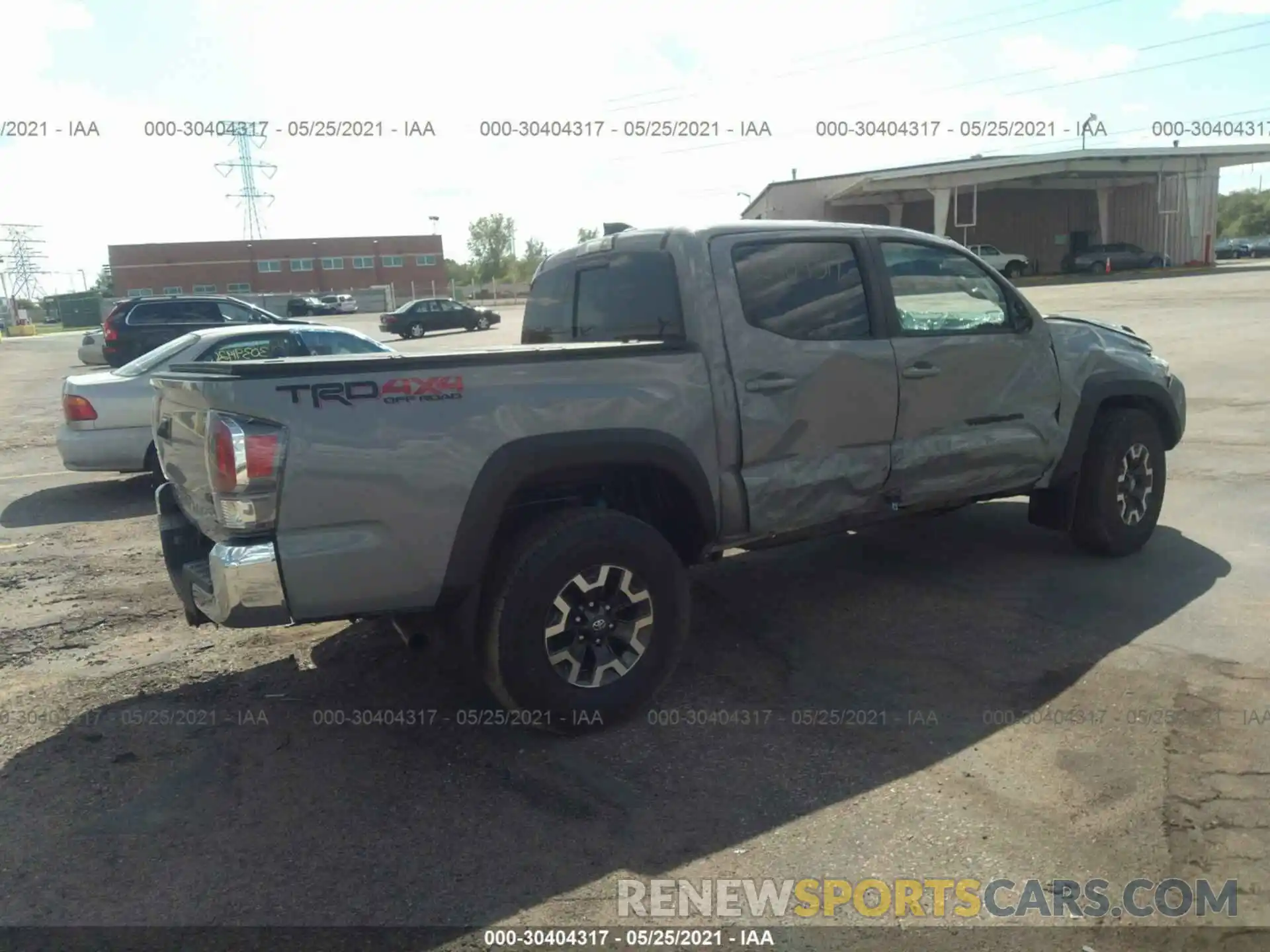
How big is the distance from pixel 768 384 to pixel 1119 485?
2786 mm

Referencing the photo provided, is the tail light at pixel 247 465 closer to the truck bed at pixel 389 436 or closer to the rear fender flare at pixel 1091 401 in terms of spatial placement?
the truck bed at pixel 389 436

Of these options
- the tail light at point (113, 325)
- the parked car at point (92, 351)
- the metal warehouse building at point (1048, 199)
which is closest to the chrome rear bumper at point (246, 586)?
the tail light at point (113, 325)

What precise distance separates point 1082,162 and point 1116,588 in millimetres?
43652

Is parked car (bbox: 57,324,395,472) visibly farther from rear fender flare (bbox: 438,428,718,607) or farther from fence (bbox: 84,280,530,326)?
fence (bbox: 84,280,530,326)

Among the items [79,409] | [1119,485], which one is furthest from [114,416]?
[1119,485]

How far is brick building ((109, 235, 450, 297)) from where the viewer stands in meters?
79.2

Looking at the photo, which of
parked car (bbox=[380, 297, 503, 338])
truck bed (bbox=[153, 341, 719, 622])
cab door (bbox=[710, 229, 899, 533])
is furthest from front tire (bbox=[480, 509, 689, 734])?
parked car (bbox=[380, 297, 503, 338])

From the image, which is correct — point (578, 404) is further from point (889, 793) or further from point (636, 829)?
point (889, 793)

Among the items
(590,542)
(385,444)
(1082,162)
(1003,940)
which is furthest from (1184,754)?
(1082,162)

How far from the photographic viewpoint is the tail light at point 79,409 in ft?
27.7

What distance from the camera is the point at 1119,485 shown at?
5.91 metres

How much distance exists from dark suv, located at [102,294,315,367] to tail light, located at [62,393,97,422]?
23.9 ft

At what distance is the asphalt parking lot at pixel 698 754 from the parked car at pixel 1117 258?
47.1 meters

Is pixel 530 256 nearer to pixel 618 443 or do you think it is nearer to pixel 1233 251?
pixel 1233 251
